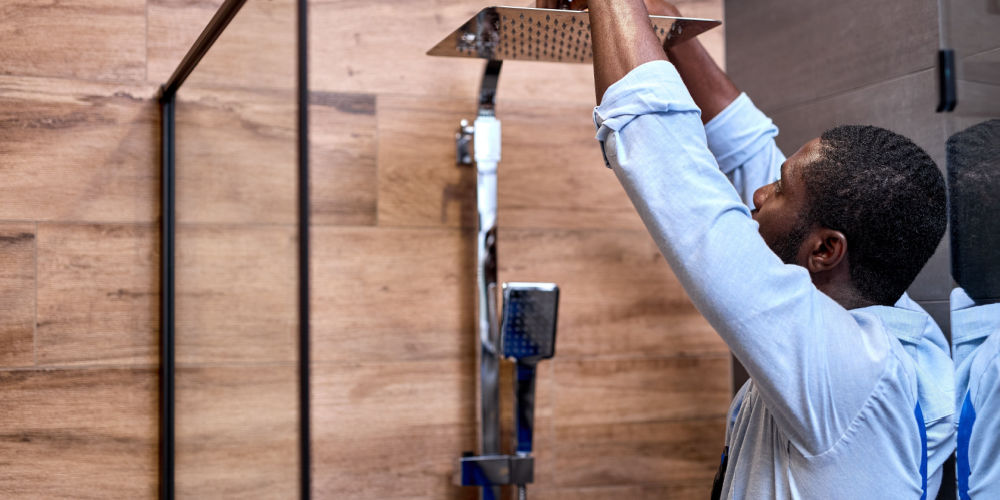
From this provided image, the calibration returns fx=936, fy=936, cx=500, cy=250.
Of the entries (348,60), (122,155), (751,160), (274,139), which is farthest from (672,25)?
(122,155)

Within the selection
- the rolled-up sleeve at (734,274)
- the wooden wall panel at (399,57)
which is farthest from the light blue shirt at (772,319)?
the wooden wall panel at (399,57)

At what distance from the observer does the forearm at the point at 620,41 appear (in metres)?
0.58

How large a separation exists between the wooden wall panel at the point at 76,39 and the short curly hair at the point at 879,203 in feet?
3.05

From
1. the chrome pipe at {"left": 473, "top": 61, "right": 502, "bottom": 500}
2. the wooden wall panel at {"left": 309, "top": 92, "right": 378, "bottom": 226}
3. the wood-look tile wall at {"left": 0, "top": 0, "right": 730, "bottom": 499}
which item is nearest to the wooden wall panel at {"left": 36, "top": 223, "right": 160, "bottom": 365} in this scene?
the wood-look tile wall at {"left": 0, "top": 0, "right": 730, "bottom": 499}

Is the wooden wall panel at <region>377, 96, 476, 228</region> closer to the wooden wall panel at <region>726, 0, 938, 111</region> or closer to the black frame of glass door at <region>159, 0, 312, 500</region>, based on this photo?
the black frame of glass door at <region>159, 0, 312, 500</region>

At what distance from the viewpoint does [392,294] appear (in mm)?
1273

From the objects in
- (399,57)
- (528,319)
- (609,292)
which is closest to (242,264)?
(528,319)

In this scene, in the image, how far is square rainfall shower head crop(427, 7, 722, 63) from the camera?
78cm

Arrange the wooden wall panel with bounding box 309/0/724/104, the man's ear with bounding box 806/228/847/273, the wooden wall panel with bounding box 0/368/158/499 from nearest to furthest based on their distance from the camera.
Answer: the man's ear with bounding box 806/228/847/273, the wooden wall panel with bounding box 0/368/158/499, the wooden wall panel with bounding box 309/0/724/104

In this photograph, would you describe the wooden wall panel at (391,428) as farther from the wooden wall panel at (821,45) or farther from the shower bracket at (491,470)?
the wooden wall panel at (821,45)

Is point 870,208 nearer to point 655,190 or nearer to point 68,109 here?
point 655,190

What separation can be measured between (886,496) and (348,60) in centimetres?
93

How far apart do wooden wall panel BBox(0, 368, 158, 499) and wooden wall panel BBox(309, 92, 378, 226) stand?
319 millimetres

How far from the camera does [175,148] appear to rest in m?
1.20
